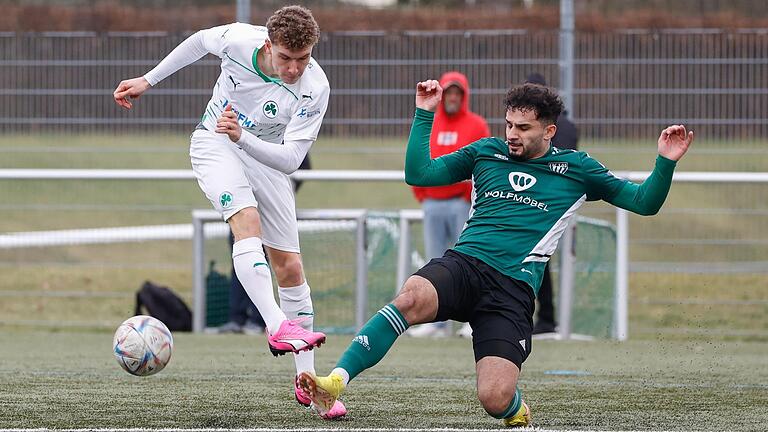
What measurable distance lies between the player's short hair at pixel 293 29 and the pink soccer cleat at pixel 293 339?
123 centimetres

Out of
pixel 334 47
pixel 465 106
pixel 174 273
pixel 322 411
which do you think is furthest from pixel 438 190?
pixel 322 411

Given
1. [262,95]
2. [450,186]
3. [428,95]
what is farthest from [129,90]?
[450,186]

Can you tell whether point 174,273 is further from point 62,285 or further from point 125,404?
point 125,404

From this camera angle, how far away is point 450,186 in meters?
10.5

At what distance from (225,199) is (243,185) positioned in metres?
0.13

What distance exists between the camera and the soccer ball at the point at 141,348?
19.5 feet

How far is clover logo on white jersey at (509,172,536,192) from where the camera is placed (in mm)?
5699

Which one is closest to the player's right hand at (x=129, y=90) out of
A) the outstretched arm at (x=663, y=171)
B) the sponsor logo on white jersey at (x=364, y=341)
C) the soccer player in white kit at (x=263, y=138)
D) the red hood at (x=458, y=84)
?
the soccer player in white kit at (x=263, y=138)

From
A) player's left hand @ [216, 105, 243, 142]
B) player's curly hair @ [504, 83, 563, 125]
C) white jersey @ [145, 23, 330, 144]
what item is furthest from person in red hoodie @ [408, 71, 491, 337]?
player's left hand @ [216, 105, 243, 142]

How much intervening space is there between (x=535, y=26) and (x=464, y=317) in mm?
7572

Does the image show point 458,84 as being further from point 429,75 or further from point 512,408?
point 512,408

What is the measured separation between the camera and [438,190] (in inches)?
409

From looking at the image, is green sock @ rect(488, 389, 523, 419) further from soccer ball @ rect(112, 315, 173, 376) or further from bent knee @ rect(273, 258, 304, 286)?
soccer ball @ rect(112, 315, 173, 376)

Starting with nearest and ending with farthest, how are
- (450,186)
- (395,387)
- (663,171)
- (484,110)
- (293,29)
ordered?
(663,171) → (293,29) → (395,387) → (450,186) → (484,110)
